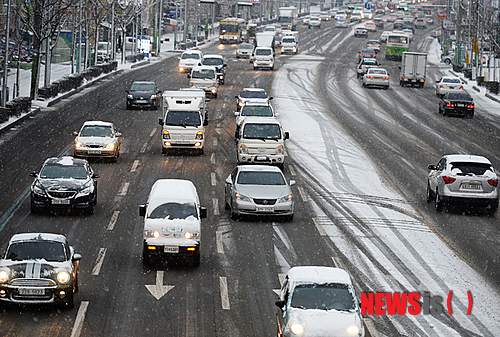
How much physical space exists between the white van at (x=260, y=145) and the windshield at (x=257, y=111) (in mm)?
6307

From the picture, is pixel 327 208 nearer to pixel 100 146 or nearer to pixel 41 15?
pixel 100 146

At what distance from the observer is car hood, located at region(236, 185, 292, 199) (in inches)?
867

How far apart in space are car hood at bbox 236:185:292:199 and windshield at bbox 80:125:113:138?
9.59 m

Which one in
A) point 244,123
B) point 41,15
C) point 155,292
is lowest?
point 155,292

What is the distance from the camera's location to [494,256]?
64.4ft

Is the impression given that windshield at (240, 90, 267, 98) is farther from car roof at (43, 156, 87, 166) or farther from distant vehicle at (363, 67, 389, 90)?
car roof at (43, 156, 87, 166)

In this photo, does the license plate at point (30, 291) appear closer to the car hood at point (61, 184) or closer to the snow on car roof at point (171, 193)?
the snow on car roof at point (171, 193)

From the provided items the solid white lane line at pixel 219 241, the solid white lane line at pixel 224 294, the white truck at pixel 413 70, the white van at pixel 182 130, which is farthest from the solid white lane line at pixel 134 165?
the white truck at pixel 413 70

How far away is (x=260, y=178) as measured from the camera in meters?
23.0

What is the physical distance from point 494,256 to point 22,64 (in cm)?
5439

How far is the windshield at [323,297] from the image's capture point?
12.3 meters

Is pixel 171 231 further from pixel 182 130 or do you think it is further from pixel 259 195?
pixel 182 130

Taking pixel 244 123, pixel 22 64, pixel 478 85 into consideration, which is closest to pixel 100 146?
pixel 244 123

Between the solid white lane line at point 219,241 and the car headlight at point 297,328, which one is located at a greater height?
the car headlight at point 297,328
